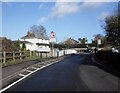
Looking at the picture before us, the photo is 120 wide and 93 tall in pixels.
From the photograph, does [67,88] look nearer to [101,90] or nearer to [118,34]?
[101,90]

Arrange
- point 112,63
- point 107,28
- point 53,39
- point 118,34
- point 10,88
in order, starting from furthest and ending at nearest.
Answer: point 53,39, point 107,28, point 118,34, point 112,63, point 10,88

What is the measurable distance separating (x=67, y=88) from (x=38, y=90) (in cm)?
125

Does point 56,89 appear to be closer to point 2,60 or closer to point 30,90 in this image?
point 30,90

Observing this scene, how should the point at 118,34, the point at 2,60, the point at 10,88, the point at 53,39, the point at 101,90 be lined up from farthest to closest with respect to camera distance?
the point at 53,39
the point at 118,34
the point at 2,60
the point at 10,88
the point at 101,90

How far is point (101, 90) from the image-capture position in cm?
1222

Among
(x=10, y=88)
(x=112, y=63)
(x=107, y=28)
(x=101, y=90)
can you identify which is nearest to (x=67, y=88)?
(x=101, y=90)

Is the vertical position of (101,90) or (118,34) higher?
(118,34)

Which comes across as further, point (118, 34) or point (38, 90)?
point (118, 34)

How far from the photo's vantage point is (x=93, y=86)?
1340cm

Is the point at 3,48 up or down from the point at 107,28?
down

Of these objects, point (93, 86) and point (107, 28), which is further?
point (107, 28)

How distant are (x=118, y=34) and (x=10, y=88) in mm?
24972

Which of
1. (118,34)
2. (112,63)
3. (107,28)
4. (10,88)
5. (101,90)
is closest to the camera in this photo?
(101,90)

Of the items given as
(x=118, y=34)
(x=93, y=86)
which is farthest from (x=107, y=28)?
(x=93, y=86)
